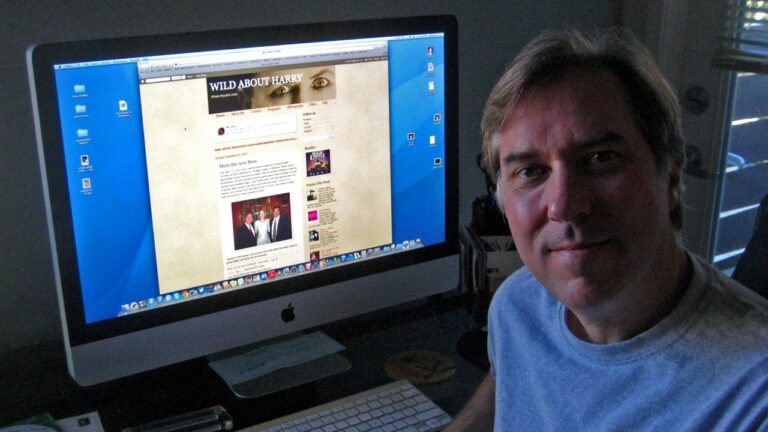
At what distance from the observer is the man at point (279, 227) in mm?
1353

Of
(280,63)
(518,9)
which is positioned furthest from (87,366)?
(518,9)

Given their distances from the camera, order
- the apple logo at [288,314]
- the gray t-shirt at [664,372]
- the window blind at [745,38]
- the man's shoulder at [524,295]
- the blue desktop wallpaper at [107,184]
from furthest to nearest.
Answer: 1. the window blind at [745,38]
2. the apple logo at [288,314]
3. the man's shoulder at [524,295]
4. the blue desktop wallpaper at [107,184]
5. the gray t-shirt at [664,372]

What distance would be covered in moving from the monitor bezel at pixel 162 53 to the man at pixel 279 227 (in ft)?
0.24

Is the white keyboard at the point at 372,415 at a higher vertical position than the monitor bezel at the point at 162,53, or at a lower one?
lower

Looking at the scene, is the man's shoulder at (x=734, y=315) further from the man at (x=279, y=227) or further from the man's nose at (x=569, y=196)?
the man at (x=279, y=227)

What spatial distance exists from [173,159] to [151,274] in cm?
18

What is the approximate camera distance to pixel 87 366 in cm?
125

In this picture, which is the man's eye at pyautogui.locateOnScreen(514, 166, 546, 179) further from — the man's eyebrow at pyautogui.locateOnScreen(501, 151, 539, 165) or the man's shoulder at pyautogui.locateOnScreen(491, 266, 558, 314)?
the man's shoulder at pyautogui.locateOnScreen(491, 266, 558, 314)

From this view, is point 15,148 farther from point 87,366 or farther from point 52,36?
Result: point 87,366

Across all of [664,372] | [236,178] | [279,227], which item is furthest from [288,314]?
[664,372]

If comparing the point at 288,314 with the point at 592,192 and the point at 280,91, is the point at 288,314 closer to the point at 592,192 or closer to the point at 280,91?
the point at 280,91

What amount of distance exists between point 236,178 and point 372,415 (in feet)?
1.36

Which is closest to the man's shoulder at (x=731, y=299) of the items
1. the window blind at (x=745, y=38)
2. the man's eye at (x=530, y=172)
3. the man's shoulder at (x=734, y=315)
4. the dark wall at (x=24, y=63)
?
the man's shoulder at (x=734, y=315)

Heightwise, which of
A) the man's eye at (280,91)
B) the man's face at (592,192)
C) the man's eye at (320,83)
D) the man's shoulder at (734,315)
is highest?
the man's eye at (320,83)
